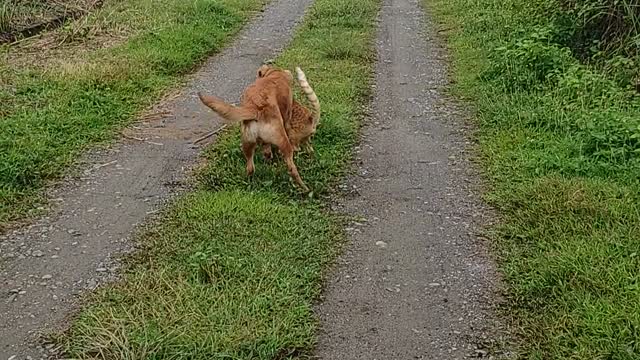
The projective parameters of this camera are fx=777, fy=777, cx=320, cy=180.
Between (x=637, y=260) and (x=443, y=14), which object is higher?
→ (x=637, y=260)

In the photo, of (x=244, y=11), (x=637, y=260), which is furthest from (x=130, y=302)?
(x=244, y=11)

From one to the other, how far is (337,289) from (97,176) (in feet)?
7.43

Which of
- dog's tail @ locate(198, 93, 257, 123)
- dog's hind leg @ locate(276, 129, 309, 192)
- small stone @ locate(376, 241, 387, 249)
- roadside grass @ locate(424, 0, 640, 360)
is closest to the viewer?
roadside grass @ locate(424, 0, 640, 360)

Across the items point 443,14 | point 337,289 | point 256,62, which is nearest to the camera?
point 337,289

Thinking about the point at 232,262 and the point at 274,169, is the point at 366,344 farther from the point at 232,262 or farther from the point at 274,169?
the point at 274,169

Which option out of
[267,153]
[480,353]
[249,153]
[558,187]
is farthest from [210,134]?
[480,353]

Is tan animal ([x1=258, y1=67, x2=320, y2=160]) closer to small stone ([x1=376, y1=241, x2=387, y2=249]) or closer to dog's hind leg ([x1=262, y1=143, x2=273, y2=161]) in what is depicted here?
dog's hind leg ([x1=262, y1=143, x2=273, y2=161])

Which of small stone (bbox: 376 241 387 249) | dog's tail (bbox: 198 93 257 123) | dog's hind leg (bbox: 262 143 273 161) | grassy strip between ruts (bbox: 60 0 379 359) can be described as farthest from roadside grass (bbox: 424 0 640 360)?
dog's tail (bbox: 198 93 257 123)

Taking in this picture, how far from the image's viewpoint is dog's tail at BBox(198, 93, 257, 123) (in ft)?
14.7

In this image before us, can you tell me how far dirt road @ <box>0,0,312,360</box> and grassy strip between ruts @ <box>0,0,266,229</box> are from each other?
0.83ft

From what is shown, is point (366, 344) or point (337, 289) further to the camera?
point (337, 289)

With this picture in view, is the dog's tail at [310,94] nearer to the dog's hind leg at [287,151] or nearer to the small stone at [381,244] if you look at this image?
the dog's hind leg at [287,151]

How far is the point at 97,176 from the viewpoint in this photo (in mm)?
5328

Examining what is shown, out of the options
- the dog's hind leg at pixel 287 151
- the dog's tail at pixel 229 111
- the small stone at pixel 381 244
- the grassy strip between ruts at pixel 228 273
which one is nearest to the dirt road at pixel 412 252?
the small stone at pixel 381 244
